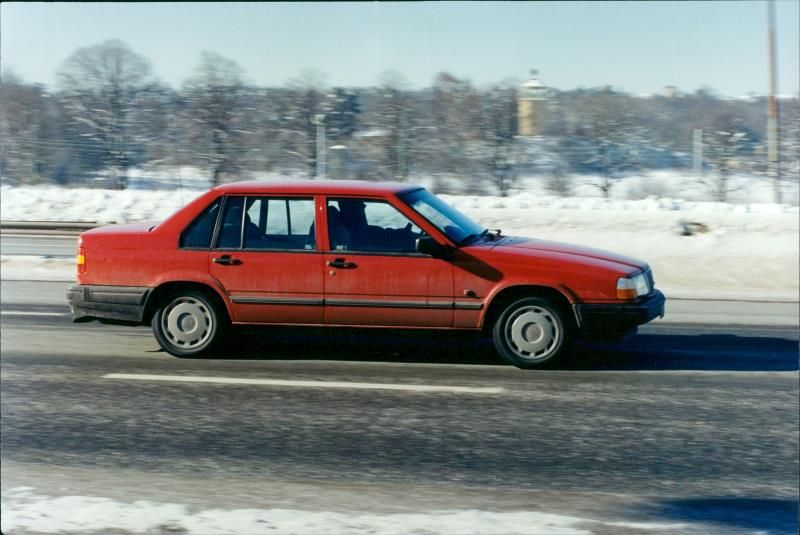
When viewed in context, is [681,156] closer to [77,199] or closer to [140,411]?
[77,199]

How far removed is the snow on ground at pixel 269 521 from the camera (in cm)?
428

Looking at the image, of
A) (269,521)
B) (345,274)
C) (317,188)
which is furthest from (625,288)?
(269,521)

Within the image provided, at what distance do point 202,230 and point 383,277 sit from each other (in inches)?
62.0

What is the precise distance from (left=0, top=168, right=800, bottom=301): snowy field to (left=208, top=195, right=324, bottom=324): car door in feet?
21.1

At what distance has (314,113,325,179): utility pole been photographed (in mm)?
26156

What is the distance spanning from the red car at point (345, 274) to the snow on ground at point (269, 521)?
3322 mm

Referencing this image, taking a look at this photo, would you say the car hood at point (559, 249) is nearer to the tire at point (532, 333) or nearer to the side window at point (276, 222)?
the tire at point (532, 333)

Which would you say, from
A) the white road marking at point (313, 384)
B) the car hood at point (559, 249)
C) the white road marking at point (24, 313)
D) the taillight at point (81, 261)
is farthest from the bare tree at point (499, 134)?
the white road marking at point (313, 384)

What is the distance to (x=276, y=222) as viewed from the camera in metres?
8.05

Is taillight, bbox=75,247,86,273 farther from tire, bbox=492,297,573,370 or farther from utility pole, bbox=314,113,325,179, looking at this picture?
utility pole, bbox=314,113,325,179

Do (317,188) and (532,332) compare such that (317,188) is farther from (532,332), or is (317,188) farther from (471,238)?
(532,332)

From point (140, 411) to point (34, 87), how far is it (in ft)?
50.0

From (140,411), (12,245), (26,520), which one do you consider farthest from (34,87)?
(26,520)

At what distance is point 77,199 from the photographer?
26172 millimetres
